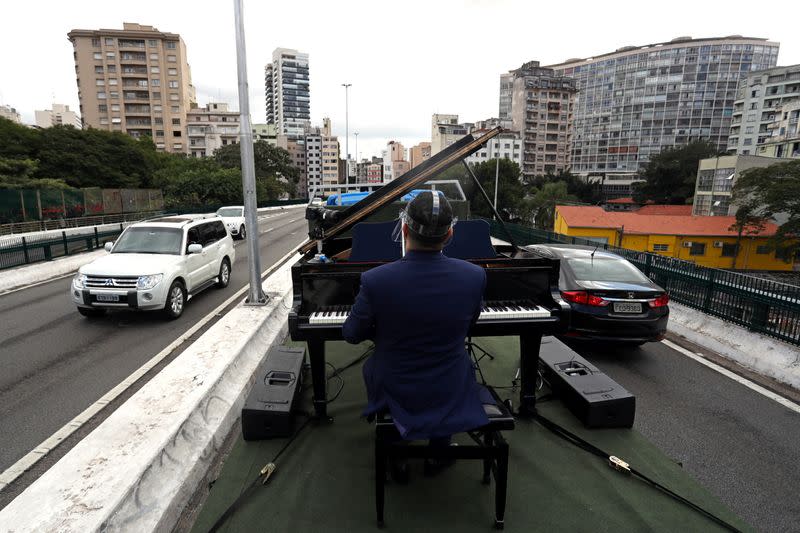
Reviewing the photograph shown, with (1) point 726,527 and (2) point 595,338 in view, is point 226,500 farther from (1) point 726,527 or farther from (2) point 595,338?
(2) point 595,338

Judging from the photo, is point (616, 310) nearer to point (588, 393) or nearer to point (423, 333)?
point (588, 393)

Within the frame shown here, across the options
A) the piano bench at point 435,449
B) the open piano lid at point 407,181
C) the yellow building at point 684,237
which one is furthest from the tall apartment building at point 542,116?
the piano bench at point 435,449

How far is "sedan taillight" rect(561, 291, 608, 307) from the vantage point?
5.89 metres

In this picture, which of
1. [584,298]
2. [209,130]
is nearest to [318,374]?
[584,298]

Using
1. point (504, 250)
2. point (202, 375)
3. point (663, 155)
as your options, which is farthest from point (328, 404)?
point (663, 155)

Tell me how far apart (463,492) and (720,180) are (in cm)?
6853

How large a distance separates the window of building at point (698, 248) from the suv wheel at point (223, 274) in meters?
52.3

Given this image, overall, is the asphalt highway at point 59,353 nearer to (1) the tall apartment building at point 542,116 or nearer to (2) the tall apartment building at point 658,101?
(1) the tall apartment building at point 542,116

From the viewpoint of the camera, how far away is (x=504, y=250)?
5.14m

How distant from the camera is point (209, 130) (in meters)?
85.4

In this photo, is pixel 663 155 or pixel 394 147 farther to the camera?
pixel 394 147

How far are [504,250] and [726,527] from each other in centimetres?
319

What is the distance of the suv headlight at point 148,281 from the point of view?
296 inches

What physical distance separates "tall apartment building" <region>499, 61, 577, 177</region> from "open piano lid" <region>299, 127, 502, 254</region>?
109776mm
